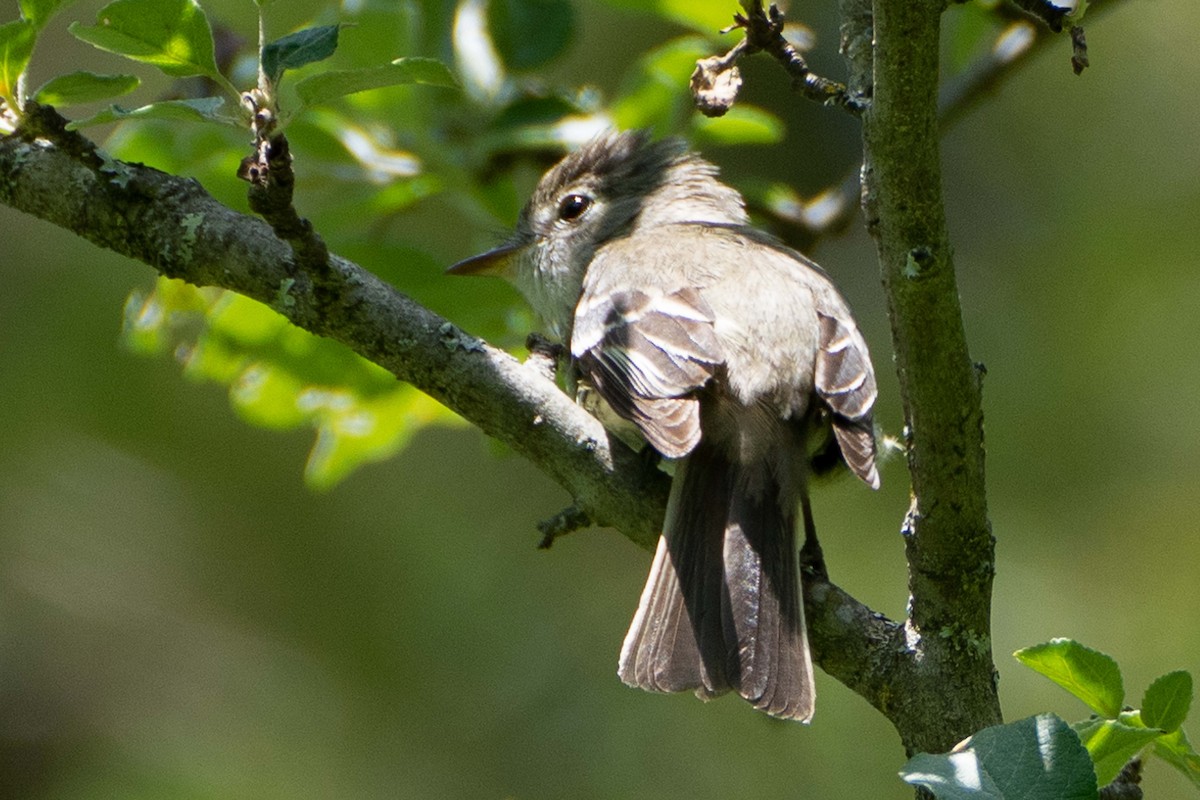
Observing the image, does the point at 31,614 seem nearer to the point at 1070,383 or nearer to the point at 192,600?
the point at 192,600

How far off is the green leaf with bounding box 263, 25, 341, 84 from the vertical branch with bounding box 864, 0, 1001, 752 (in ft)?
2.81

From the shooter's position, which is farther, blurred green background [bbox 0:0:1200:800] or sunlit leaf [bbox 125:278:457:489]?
blurred green background [bbox 0:0:1200:800]

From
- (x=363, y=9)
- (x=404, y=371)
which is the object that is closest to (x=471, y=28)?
(x=363, y=9)

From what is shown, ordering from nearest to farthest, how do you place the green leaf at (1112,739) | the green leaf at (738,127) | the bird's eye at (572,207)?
the green leaf at (1112,739)
the green leaf at (738,127)
the bird's eye at (572,207)

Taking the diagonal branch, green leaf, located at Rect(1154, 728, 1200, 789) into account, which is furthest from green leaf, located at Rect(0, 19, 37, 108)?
green leaf, located at Rect(1154, 728, 1200, 789)

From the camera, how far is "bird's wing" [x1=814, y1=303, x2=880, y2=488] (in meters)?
2.83

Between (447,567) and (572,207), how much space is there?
2.06 metres

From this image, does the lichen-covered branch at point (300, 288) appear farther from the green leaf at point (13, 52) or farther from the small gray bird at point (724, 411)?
the small gray bird at point (724, 411)

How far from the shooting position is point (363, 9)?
3.21 metres

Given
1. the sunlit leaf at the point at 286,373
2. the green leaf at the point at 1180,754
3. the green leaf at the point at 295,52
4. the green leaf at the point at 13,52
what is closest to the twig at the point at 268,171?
the green leaf at the point at 295,52

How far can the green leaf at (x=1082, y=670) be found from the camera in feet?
6.24

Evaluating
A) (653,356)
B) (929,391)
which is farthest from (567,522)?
(929,391)

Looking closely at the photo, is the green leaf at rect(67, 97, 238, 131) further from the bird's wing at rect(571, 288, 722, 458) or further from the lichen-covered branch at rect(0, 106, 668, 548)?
the bird's wing at rect(571, 288, 722, 458)

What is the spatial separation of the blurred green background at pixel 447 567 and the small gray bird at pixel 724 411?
77.9 inches
